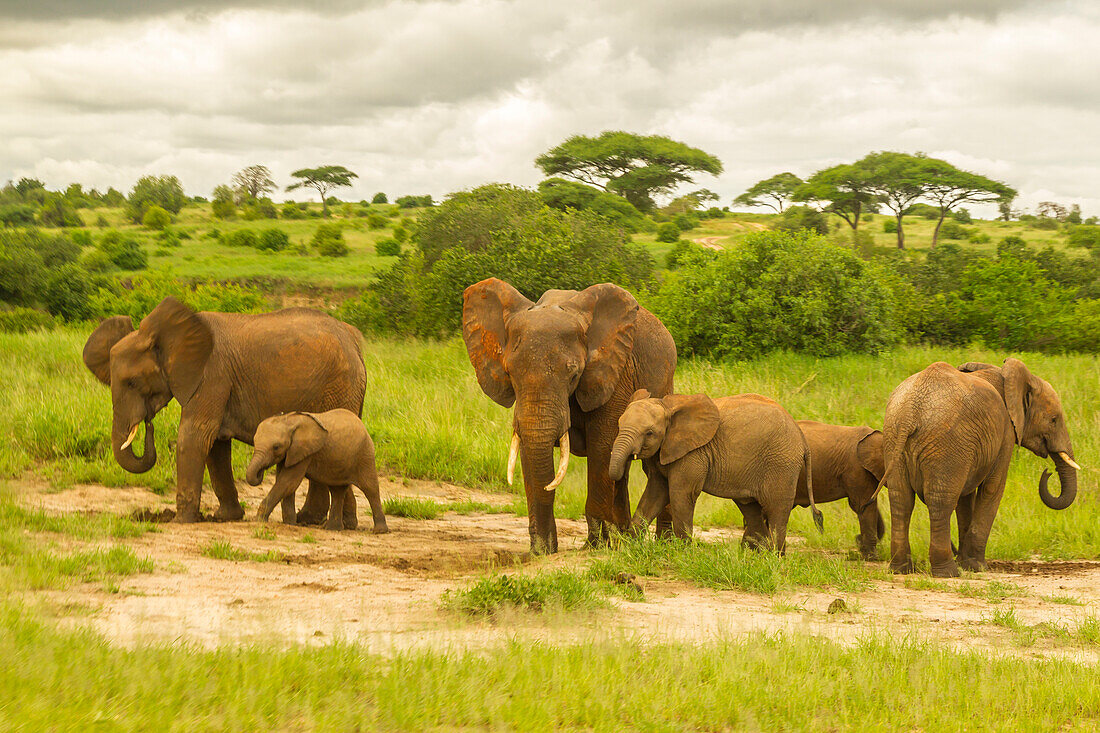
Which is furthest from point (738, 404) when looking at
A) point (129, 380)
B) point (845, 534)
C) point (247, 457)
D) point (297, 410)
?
point (247, 457)

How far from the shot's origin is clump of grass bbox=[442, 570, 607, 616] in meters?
6.29

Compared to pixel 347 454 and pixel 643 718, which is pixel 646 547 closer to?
pixel 347 454

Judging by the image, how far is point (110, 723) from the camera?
4031 mm

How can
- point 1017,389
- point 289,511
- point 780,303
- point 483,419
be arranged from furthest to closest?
point 780,303 < point 483,419 < point 289,511 < point 1017,389

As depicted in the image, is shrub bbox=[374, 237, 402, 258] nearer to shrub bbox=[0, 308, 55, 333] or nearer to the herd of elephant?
shrub bbox=[0, 308, 55, 333]

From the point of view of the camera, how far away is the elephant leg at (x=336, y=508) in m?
9.68

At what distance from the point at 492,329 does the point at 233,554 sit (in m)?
2.49

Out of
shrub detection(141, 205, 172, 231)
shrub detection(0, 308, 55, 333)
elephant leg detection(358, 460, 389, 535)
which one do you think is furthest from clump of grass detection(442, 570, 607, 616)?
shrub detection(141, 205, 172, 231)

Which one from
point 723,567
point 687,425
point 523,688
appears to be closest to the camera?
point 523,688

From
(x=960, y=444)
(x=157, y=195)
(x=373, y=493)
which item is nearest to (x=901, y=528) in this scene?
(x=960, y=444)

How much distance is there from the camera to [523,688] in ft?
15.6

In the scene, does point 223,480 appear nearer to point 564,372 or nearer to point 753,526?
point 564,372

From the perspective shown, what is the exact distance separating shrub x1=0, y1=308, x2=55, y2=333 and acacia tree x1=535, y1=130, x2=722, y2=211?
3179 centimetres

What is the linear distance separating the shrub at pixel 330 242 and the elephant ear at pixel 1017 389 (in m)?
41.7
